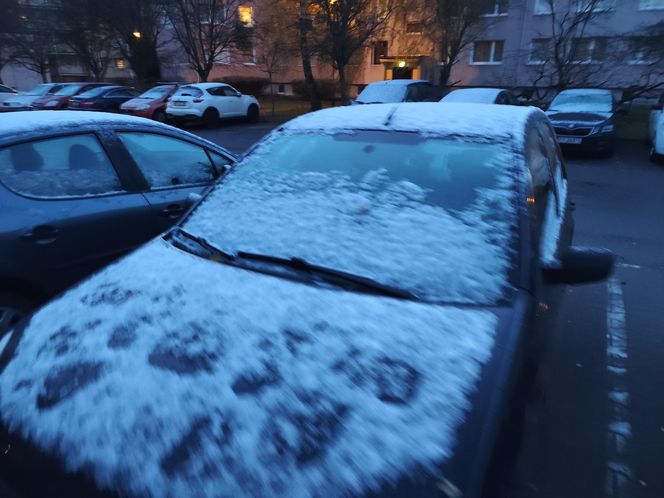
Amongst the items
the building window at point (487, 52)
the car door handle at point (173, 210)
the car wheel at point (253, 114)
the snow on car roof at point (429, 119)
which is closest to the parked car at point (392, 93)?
the car wheel at point (253, 114)

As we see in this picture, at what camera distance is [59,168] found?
316cm

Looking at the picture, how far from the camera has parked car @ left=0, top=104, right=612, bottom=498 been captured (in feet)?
3.88

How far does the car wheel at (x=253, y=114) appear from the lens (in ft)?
62.2

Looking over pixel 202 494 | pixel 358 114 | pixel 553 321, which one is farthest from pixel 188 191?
pixel 202 494

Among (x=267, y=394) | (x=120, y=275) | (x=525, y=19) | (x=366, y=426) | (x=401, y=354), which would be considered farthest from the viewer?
(x=525, y=19)

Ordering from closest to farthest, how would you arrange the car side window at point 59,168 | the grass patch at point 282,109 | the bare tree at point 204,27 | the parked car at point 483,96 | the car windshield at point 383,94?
the car side window at point 59,168, the parked car at point 483,96, the car windshield at point 383,94, the grass patch at point 282,109, the bare tree at point 204,27

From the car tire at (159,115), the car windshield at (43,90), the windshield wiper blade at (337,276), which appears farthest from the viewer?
the car windshield at (43,90)

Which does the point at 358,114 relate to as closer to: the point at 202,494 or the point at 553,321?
the point at 553,321

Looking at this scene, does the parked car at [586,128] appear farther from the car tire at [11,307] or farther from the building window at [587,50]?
the car tire at [11,307]

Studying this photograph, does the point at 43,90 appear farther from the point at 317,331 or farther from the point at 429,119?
the point at 317,331

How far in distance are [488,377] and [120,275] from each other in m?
1.52

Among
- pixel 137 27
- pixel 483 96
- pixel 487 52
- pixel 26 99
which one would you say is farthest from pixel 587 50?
pixel 26 99

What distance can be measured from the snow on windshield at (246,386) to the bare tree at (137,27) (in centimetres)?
2458

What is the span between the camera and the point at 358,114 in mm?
2896
